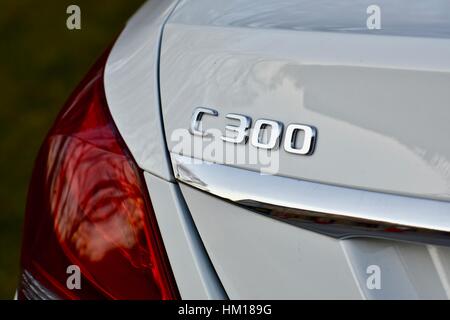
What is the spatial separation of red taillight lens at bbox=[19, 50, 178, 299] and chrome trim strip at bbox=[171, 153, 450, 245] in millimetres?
145

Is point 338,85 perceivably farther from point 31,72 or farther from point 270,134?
point 31,72

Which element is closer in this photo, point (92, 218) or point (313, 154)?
point (313, 154)

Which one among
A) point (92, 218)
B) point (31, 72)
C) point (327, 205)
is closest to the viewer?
point (327, 205)

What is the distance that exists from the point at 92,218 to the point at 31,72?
10.6ft

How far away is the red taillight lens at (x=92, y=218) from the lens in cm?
155

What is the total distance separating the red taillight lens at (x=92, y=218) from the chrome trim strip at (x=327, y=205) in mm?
145

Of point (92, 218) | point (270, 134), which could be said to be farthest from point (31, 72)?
point (270, 134)

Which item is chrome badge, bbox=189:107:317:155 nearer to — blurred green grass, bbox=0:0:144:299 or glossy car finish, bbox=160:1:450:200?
glossy car finish, bbox=160:1:450:200

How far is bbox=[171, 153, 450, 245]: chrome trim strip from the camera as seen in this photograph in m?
1.31

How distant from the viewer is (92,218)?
1.59 metres

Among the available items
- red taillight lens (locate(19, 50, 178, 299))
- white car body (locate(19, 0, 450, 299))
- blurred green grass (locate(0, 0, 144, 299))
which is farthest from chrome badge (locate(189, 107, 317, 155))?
blurred green grass (locate(0, 0, 144, 299))
